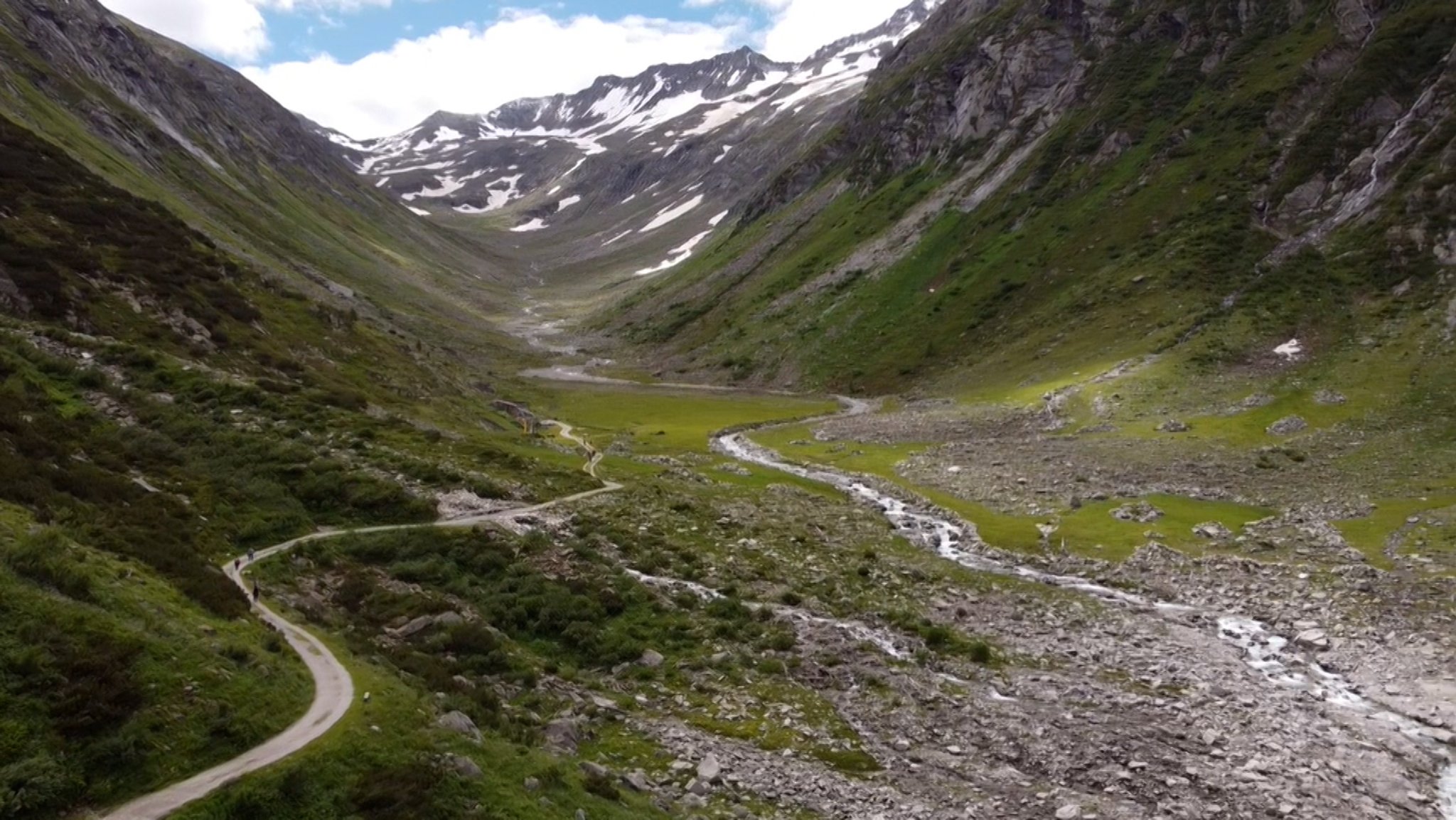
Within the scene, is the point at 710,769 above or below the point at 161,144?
below

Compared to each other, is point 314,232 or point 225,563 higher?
point 314,232

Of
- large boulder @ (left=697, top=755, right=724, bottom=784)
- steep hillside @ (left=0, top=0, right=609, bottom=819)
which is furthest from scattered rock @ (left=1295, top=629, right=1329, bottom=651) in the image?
steep hillside @ (left=0, top=0, right=609, bottom=819)

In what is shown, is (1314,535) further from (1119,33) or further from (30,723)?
(1119,33)

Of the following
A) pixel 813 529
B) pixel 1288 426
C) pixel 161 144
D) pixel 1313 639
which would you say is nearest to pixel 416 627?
pixel 813 529

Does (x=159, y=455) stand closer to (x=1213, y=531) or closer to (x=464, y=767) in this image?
(x=464, y=767)

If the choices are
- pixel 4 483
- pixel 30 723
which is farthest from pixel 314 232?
pixel 30 723

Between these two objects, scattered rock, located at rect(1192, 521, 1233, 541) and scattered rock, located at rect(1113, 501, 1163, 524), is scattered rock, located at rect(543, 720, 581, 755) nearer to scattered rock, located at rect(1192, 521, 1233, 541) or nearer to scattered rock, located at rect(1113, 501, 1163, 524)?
scattered rock, located at rect(1192, 521, 1233, 541)
